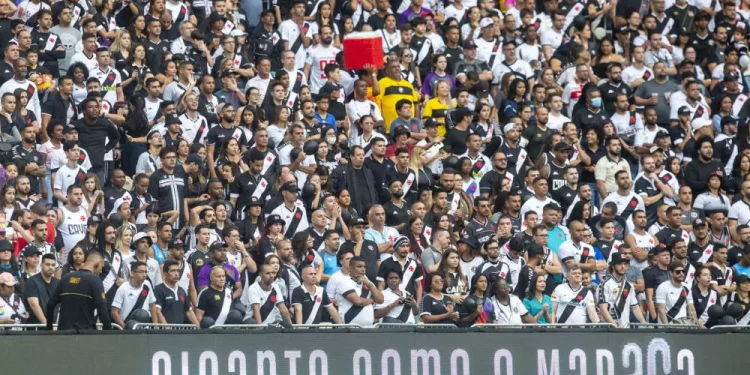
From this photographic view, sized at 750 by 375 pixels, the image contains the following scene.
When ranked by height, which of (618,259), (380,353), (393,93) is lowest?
(380,353)

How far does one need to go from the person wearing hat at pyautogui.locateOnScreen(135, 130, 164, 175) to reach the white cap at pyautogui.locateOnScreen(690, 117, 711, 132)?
27.7ft

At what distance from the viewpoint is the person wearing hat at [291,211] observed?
19766 mm

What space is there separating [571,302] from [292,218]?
11.6 feet

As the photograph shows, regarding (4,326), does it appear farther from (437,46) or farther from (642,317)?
(437,46)

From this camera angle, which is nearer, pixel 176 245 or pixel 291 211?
pixel 176 245

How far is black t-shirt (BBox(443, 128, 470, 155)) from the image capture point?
2192 centimetres

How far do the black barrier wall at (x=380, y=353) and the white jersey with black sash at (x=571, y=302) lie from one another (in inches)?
90.2

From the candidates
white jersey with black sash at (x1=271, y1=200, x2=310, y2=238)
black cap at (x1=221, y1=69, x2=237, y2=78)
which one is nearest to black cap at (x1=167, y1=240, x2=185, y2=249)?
white jersey with black sash at (x1=271, y1=200, x2=310, y2=238)

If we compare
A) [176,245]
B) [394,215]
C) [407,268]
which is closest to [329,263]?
[407,268]

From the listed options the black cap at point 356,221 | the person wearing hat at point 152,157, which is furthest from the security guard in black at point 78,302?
the person wearing hat at point 152,157

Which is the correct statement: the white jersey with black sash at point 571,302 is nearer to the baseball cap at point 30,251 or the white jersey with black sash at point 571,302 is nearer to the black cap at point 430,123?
the black cap at point 430,123

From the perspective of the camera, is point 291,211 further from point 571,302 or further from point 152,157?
point 571,302

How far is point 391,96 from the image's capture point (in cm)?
2275

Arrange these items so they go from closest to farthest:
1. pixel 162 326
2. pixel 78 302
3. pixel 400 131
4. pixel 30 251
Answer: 1. pixel 78 302
2. pixel 162 326
3. pixel 30 251
4. pixel 400 131
